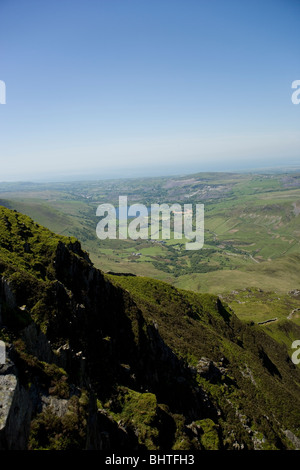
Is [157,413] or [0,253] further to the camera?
[0,253]

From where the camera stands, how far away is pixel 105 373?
28.3m

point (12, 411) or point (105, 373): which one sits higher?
point (12, 411)

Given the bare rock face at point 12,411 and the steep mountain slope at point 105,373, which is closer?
the bare rock face at point 12,411

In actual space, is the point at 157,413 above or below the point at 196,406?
above

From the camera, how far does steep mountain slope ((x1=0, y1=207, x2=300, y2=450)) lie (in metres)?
15.4

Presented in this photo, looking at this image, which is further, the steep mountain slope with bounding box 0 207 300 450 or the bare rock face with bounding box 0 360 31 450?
the steep mountain slope with bounding box 0 207 300 450

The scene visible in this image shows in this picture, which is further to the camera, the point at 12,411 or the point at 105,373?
the point at 105,373

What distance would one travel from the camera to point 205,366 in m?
47.9

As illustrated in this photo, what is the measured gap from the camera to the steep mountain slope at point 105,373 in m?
15.4

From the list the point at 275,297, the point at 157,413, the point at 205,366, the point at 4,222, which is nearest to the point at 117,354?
the point at 157,413
